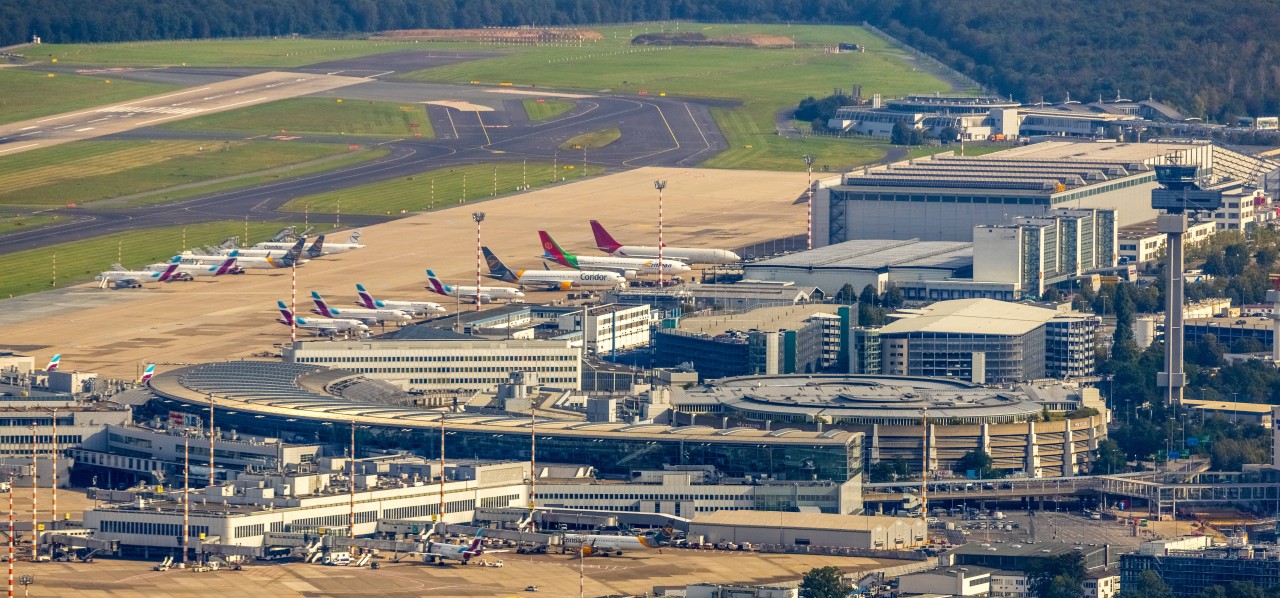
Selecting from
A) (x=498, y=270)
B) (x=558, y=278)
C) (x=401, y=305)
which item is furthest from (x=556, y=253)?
(x=401, y=305)

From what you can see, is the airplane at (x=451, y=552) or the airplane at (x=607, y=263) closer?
the airplane at (x=451, y=552)

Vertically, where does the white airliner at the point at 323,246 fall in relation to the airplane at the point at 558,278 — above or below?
above

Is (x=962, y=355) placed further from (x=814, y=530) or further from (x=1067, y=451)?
(x=814, y=530)

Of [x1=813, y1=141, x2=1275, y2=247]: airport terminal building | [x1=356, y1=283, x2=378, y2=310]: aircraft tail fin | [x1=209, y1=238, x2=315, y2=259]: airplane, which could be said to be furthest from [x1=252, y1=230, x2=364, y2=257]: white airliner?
[x1=813, y1=141, x2=1275, y2=247]: airport terminal building

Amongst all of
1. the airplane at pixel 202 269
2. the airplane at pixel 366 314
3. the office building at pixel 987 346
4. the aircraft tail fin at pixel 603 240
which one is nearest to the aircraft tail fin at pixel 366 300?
the airplane at pixel 366 314

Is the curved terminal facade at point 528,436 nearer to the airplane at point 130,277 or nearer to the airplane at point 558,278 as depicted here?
the airplane at point 558,278

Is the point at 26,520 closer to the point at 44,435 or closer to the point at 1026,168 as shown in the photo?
the point at 44,435

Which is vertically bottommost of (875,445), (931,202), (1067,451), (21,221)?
(1067,451)

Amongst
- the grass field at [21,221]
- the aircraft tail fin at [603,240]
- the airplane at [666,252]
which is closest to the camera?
the airplane at [666,252]
